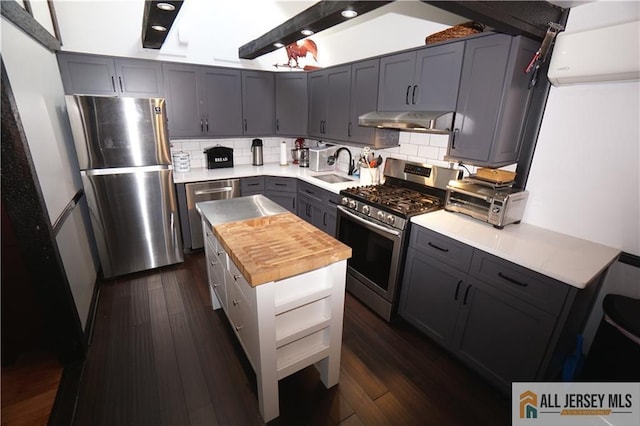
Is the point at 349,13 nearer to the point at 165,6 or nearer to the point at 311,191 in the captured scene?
the point at 165,6

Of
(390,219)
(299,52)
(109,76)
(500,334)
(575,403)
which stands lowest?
(575,403)

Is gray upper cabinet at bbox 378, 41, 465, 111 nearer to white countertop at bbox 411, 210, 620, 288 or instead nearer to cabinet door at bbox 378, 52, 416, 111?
cabinet door at bbox 378, 52, 416, 111

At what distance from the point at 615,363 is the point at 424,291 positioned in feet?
3.35

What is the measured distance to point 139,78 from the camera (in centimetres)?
301

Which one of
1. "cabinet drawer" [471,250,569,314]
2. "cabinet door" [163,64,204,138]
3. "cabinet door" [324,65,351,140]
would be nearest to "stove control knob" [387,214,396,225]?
"cabinet drawer" [471,250,569,314]

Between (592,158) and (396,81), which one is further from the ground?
(396,81)

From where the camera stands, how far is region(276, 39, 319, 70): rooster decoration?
373cm

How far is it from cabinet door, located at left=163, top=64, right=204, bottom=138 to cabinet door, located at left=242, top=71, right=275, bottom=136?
55 centimetres

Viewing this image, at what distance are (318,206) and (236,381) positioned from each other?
1945 mm

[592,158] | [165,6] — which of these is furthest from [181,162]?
[592,158]

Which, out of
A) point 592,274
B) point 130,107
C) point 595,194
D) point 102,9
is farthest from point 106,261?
point 595,194

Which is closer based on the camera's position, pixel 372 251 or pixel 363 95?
pixel 372 251

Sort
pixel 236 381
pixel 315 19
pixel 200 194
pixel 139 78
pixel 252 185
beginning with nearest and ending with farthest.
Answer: pixel 236 381, pixel 315 19, pixel 139 78, pixel 200 194, pixel 252 185

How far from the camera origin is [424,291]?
2125 mm
